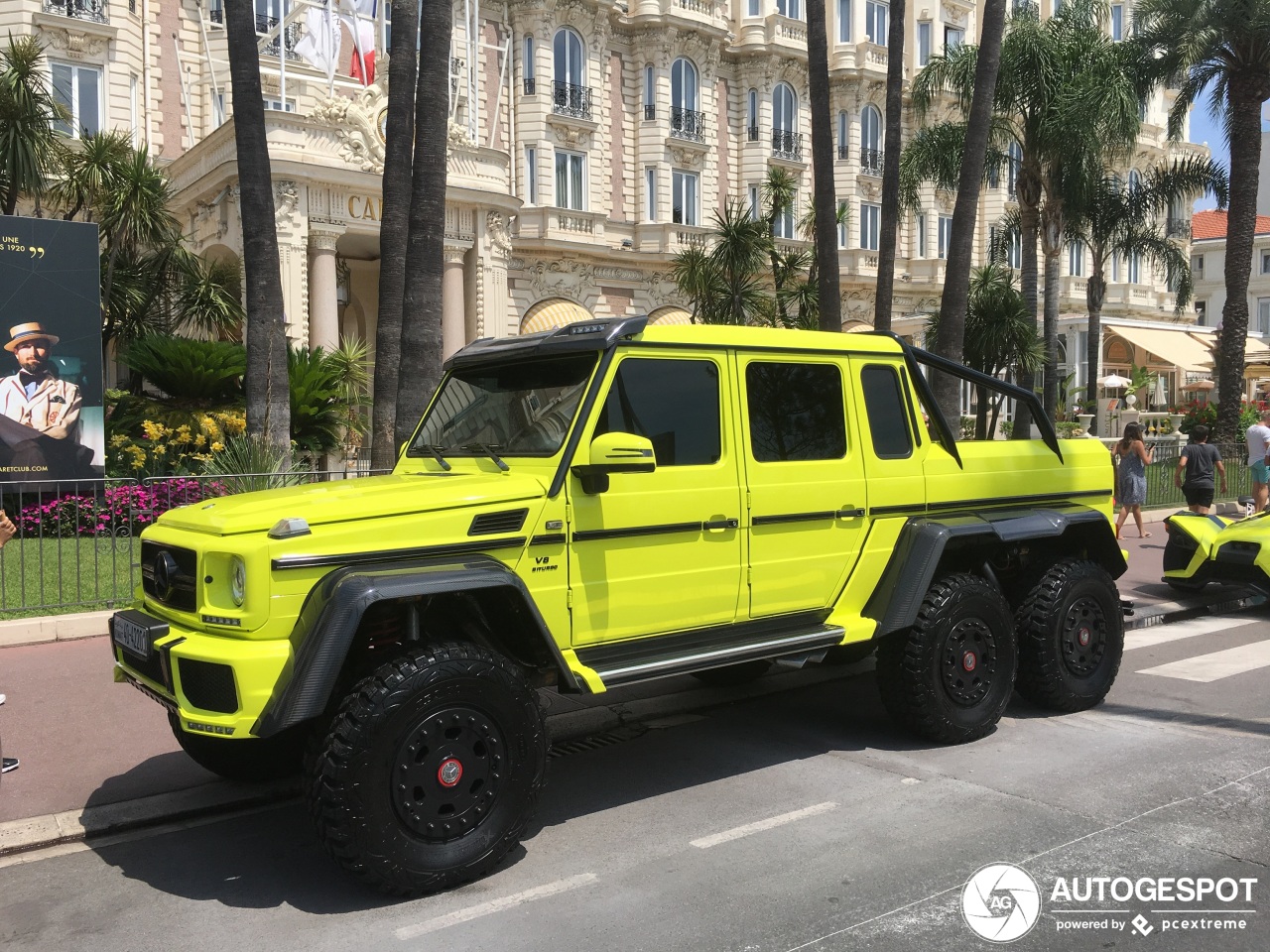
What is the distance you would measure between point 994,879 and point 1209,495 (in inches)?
453

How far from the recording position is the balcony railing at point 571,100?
33.5 metres

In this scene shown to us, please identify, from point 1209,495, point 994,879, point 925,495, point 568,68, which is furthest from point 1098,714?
point 568,68

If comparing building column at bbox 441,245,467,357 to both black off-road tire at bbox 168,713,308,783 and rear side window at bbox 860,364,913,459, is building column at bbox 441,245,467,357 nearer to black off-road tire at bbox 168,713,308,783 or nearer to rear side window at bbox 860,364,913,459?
rear side window at bbox 860,364,913,459

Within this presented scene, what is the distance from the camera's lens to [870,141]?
41938 millimetres

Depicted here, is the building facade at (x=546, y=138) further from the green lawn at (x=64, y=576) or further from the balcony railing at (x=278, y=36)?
the green lawn at (x=64, y=576)

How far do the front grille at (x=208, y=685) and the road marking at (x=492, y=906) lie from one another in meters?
1.08

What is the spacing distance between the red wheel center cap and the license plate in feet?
4.39

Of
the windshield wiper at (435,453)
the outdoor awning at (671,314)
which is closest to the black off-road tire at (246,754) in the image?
the windshield wiper at (435,453)

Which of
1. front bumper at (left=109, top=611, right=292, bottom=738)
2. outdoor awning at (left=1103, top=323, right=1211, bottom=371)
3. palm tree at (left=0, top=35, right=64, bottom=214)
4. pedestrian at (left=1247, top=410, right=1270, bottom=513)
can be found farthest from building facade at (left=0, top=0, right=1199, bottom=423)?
front bumper at (left=109, top=611, right=292, bottom=738)

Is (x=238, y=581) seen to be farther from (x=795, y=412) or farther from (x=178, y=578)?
(x=795, y=412)

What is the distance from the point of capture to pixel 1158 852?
482cm

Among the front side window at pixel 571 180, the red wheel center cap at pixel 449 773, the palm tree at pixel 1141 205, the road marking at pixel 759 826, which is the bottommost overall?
the road marking at pixel 759 826

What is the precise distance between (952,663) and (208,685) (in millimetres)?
3903

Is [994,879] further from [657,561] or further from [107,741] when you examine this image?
[107,741]
